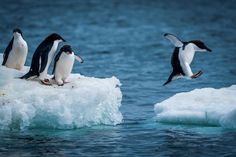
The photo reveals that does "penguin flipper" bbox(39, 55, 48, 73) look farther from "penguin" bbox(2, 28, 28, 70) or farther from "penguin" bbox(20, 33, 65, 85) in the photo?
"penguin" bbox(2, 28, 28, 70)

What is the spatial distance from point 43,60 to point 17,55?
1.96 feet

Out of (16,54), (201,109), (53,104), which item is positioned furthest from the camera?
(16,54)

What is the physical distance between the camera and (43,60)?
43.8 feet

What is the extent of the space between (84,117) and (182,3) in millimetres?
34091

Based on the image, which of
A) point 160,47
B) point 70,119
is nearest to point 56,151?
point 70,119

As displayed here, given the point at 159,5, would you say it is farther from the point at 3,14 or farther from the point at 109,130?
the point at 109,130

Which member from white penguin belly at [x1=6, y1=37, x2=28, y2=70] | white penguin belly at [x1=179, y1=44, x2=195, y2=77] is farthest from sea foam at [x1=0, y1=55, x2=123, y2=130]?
white penguin belly at [x1=179, y1=44, x2=195, y2=77]

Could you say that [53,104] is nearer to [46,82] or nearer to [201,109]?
[46,82]

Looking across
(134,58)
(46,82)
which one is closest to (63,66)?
(46,82)

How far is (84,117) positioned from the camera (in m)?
12.9

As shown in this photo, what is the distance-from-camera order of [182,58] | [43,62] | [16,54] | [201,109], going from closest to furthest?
[201,109] < [43,62] < [16,54] < [182,58]

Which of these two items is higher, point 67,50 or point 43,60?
point 67,50

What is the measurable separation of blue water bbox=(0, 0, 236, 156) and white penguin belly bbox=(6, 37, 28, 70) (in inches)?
60.0

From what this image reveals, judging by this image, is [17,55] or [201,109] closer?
[201,109]
